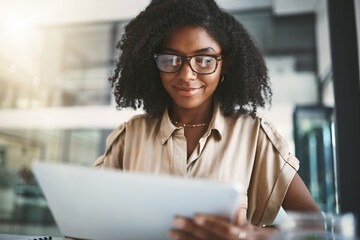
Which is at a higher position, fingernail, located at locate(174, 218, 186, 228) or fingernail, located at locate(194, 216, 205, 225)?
fingernail, located at locate(194, 216, 205, 225)

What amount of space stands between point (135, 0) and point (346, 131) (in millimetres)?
3596

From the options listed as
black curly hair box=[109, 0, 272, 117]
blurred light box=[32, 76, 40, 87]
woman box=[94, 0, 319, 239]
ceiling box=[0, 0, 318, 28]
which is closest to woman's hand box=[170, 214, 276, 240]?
woman box=[94, 0, 319, 239]

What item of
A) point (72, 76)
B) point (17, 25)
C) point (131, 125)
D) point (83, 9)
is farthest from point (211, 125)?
point (17, 25)

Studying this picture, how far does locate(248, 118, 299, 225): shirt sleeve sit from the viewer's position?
107 centimetres

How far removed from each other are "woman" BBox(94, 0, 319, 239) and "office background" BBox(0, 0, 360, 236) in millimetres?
2921

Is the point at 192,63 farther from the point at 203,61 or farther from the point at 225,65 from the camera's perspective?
the point at 225,65

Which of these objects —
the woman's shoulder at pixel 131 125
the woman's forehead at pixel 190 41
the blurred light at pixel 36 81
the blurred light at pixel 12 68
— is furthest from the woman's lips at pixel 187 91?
the blurred light at pixel 12 68

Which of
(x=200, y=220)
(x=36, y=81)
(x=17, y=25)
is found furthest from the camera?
(x=36, y=81)

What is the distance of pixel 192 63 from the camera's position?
1092 millimetres

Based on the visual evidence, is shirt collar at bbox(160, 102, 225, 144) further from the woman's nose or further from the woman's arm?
the woman's arm

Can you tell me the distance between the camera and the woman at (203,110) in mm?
1097

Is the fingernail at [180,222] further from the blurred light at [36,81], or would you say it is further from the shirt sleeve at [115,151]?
the blurred light at [36,81]

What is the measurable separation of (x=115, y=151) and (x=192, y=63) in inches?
19.3

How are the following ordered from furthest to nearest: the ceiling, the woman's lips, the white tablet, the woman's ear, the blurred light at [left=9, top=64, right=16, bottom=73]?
the blurred light at [left=9, top=64, right=16, bottom=73]
the ceiling
the woman's ear
the woman's lips
the white tablet
